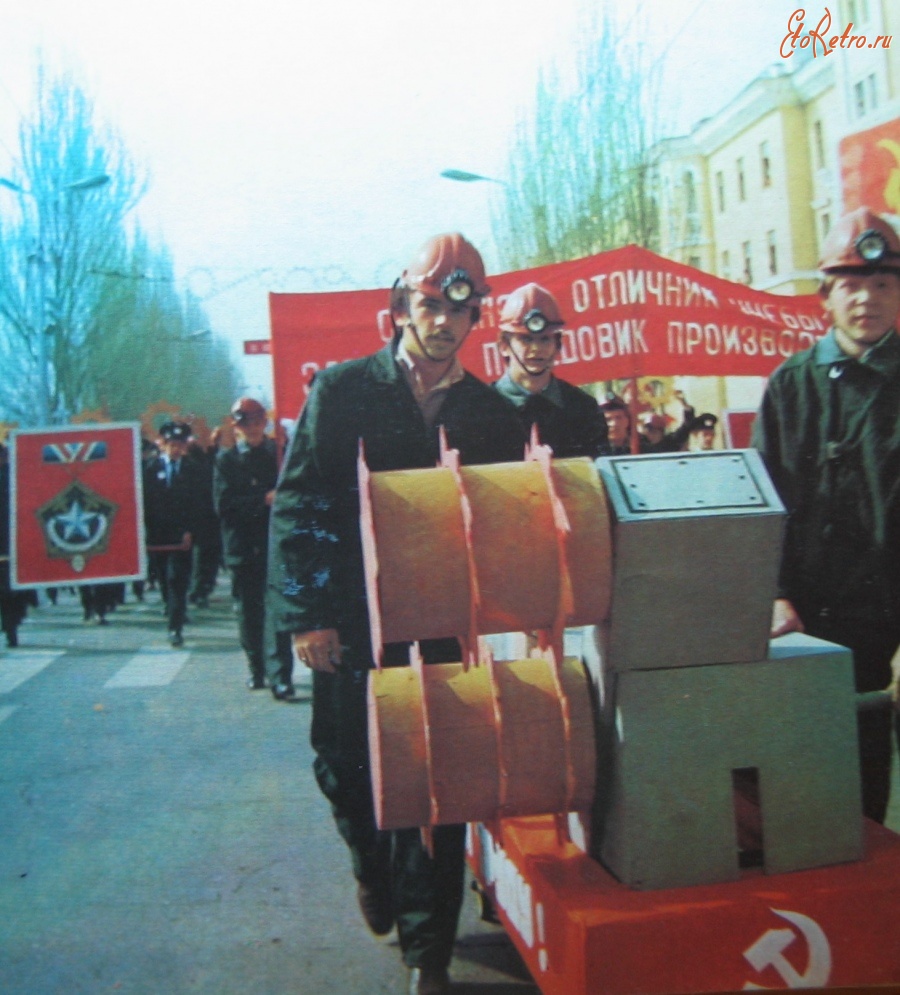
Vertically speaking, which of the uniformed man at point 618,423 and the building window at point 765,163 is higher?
the building window at point 765,163

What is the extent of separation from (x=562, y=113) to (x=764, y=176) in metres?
0.81

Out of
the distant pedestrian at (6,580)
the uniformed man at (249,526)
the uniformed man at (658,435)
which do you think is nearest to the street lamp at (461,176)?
the uniformed man at (658,435)

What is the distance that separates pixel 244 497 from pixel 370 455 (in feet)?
13.5

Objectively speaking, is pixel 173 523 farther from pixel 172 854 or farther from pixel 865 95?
pixel 865 95

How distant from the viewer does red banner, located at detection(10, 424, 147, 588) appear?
5.59 m

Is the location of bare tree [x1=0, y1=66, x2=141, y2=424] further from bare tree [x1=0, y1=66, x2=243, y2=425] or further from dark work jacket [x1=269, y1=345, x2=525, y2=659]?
dark work jacket [x1=269, y1=345, x2=525, y2=659]

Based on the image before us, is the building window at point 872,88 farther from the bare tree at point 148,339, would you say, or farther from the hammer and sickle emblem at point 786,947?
the hammer and sickle emblem at point 786,947

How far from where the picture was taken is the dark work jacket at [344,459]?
3098 millimetres

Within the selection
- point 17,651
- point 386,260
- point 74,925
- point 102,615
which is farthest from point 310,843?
point 102,615

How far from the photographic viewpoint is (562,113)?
3.82m

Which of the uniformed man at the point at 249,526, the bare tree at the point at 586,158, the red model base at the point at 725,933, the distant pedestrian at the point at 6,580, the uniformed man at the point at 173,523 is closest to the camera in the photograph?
the red model base at the point at 725,933

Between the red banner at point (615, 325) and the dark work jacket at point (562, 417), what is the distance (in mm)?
416

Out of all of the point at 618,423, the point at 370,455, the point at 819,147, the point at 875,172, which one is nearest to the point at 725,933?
the point at 370,455

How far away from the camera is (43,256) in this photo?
3.76 metres
